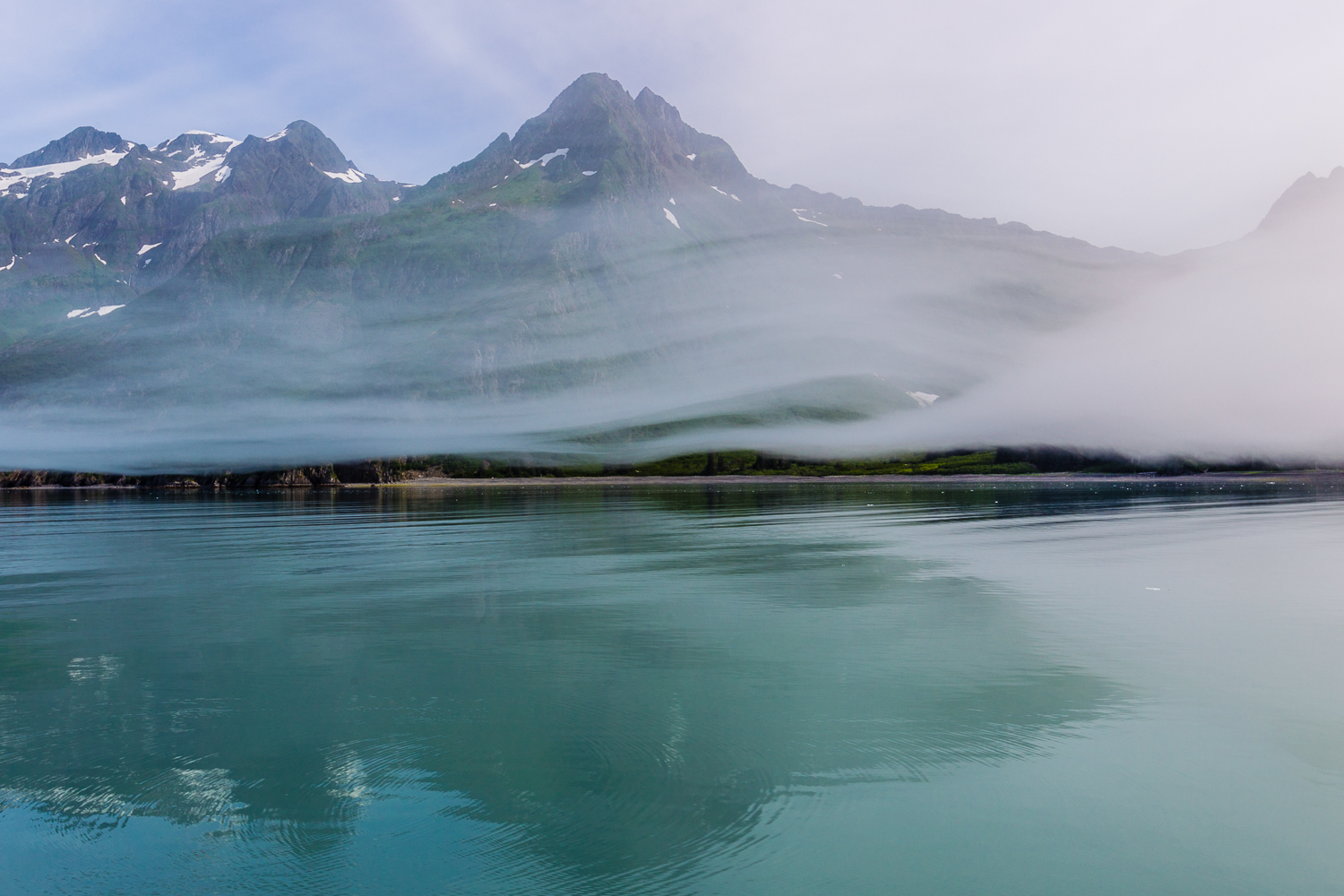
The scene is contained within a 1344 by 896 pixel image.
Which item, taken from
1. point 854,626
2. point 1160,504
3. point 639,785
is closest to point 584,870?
point 639,785

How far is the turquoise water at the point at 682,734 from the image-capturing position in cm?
1025

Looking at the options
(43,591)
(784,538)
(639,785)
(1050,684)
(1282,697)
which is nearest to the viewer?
(639,785)

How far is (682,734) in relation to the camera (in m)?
14.9

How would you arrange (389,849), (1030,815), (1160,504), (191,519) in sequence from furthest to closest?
1. (1160,504)
2. (191,519)
3. (1030,815)
4. (389,849)

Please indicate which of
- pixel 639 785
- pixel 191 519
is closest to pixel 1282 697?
pixel 639 785

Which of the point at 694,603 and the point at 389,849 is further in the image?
the point at 694,603

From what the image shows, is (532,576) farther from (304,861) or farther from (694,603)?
(304,861)

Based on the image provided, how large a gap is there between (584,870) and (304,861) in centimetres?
374

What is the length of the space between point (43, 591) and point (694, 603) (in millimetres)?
27408

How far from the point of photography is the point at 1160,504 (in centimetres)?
8588

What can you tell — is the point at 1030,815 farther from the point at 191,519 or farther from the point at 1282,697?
the point at 191,519

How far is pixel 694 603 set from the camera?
93.6 ft

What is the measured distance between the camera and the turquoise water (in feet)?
33.6

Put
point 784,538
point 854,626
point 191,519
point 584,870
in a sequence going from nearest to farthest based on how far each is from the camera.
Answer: point 584,870, point 854,626, point 784,538, point 191,519
